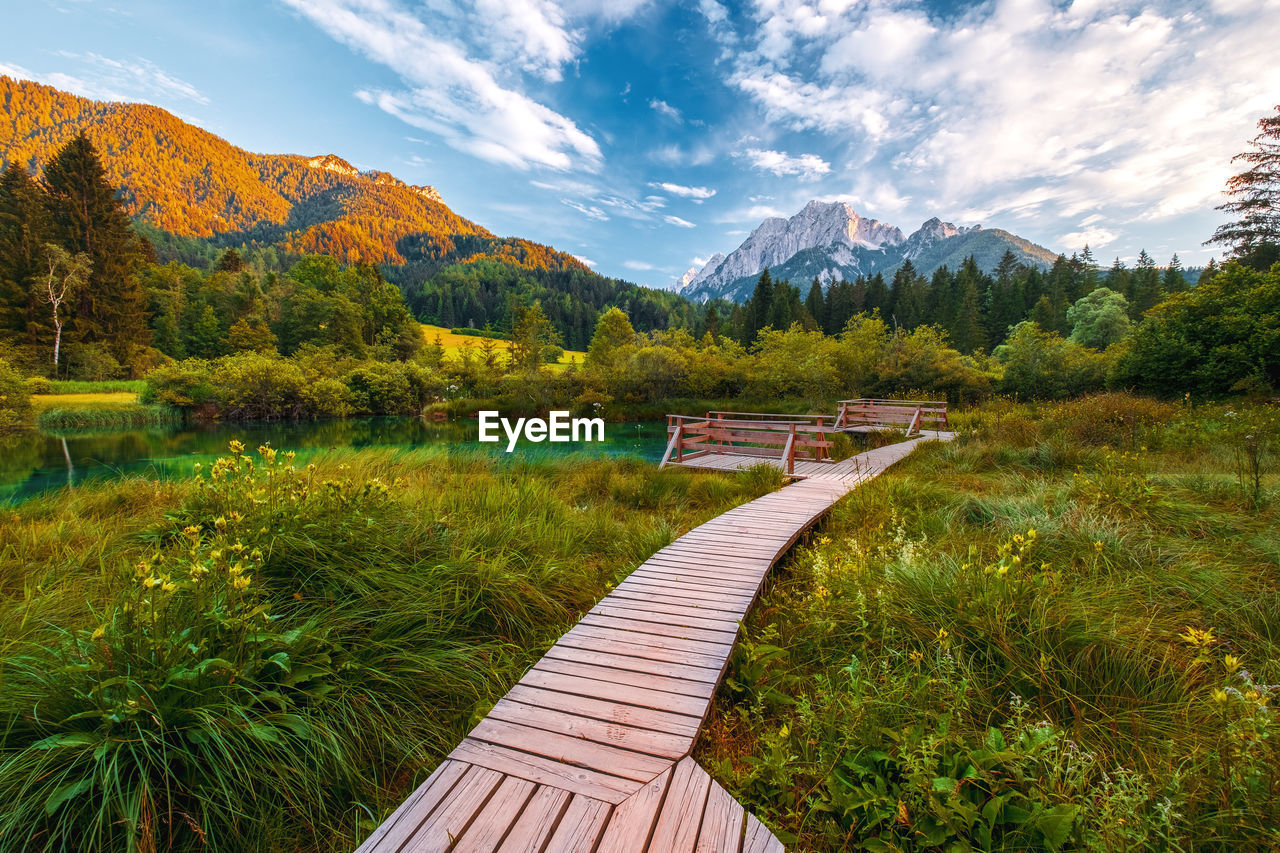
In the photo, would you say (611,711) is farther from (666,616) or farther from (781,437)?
(781,437)

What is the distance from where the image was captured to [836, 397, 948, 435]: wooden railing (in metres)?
15.8

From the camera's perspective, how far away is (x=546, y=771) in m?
2.06

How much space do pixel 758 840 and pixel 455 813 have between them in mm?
1162

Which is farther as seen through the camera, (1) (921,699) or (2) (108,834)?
(1) (921,699)

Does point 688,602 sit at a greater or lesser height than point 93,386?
greater

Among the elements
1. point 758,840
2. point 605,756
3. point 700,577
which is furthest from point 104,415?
point 758,840

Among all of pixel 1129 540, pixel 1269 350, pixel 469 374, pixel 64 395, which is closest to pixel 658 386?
pixel 469 374

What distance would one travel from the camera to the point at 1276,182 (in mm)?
28234

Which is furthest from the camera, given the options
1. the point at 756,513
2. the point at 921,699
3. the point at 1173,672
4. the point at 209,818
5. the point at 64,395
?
the point at 64,395

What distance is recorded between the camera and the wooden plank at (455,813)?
1.70 m

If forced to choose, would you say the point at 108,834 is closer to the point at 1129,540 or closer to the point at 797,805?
the point at 797,805

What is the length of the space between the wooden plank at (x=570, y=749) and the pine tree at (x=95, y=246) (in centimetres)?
4390

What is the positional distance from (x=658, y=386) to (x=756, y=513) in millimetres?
24431

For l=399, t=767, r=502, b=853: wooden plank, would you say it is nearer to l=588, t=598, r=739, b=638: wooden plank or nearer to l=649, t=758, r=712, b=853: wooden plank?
l=649, t=758, r=712, b=853: wooden plank
